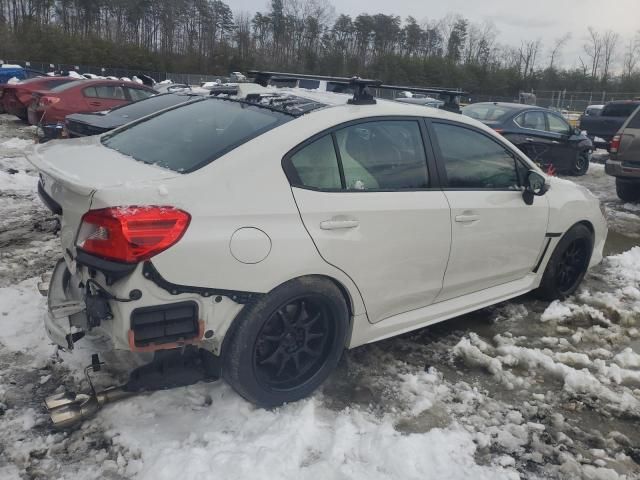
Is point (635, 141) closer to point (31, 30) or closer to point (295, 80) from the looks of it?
point (295, 80)

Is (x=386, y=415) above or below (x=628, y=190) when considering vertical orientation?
below

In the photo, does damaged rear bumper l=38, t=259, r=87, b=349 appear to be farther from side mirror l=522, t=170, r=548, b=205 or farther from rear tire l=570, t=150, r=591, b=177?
rear tire l=570, t=150, r=591, b=177

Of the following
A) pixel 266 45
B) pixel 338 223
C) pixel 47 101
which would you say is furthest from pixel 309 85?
pixel 266 45

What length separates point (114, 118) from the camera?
7.20 meters

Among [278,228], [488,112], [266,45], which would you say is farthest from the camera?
[266,45]

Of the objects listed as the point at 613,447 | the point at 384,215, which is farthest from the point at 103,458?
the point at 613,447

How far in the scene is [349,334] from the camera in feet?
10.5

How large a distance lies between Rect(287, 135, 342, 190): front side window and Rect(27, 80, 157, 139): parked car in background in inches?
416

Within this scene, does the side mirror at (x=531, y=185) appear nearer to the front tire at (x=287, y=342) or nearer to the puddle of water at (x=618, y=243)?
the front tire at (x=287, y=342)

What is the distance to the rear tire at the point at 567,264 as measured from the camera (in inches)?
181

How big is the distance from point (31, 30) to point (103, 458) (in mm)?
53506

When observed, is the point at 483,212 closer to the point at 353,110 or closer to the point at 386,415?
the point at 353,110

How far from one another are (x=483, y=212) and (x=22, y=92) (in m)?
14.5

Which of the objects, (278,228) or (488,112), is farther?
(488,112)
